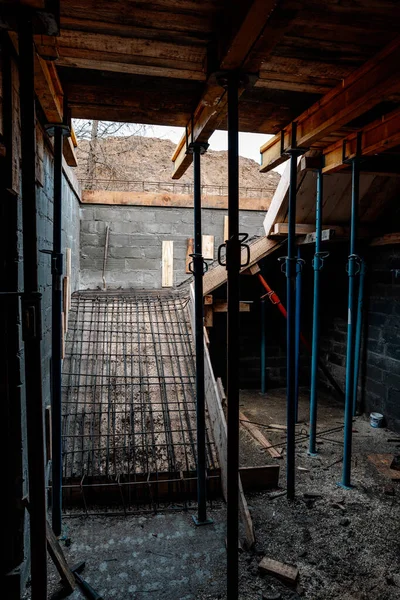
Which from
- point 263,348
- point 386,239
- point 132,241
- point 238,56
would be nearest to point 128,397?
point 263,348

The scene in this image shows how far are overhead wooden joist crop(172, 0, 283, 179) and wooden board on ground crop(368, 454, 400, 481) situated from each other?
4.12 metres

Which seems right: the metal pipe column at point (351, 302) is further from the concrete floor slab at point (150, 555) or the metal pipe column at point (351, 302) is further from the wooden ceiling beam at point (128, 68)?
the wooden ceiling beam at point (128, 68)

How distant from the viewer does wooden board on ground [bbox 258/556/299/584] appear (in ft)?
9.43

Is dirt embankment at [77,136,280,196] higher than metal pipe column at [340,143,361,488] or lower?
higher

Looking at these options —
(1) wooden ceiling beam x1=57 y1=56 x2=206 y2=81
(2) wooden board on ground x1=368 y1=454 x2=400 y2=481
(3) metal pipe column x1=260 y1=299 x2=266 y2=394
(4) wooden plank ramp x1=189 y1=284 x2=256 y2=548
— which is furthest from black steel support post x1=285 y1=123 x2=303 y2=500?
(3) metal pipe column x1=260 y1=299 x2=266 y2=394

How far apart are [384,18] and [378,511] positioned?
3999 millimetres

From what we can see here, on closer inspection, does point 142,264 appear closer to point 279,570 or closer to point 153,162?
point 279,570

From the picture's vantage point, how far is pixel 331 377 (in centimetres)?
718

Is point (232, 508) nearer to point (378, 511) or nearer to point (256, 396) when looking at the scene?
point (378, 511)

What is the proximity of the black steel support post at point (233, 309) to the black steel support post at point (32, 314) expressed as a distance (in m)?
1.07

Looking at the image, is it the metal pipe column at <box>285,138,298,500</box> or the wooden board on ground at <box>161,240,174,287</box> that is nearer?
the metal pipe column at <box>285,138,298,500</box>

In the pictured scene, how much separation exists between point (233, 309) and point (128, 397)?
8.95 feet

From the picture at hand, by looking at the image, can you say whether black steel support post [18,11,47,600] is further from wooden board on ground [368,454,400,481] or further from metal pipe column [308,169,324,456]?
wooden board on ground [368,454,400,481]

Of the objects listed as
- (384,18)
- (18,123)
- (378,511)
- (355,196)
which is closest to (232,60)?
(384,18)
